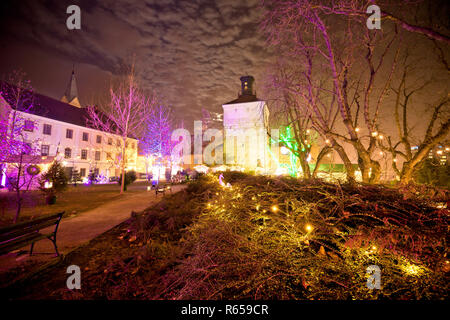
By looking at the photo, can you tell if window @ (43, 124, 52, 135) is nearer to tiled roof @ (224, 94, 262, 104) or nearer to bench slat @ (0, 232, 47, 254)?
bench slat @ (0, 232, 47, 254)

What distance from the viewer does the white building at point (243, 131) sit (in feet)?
115

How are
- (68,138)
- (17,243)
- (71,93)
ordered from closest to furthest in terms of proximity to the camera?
1. (17,243)
2. (68,138)
3. (71,93)

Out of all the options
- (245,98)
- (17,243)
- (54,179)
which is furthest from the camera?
(245,98)

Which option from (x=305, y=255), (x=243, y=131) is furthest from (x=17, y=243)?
(x=243, y=131)

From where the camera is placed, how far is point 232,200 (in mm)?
3432

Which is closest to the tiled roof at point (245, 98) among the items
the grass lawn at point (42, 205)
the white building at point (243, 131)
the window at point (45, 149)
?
the white building at point (243, 131)

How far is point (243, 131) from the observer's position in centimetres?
3703

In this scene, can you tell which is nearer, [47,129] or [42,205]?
[42,205]

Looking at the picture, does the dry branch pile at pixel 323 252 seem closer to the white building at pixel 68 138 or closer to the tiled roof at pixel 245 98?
the white building at pixel 68 138

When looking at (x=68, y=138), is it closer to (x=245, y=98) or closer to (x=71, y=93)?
(x=71, y=93)

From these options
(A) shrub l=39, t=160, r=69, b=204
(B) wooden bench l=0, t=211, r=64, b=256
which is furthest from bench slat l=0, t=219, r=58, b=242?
(A) shrub l=39, t=160, r=69, b=204

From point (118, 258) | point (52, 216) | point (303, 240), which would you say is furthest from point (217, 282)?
point (52, 216)

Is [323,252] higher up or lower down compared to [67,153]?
lower down

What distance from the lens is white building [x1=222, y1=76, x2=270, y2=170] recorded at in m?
34.9
